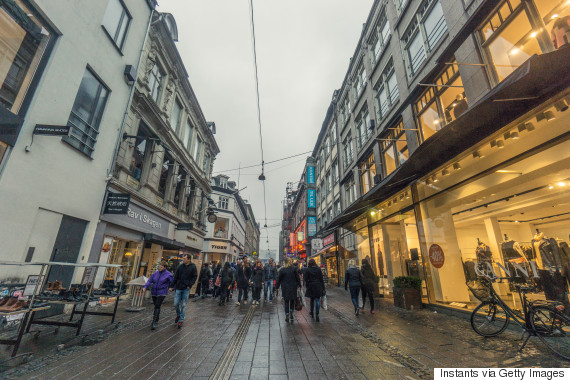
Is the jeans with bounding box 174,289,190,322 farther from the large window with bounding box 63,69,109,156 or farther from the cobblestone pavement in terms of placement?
the large window with bounding box 63,69,109,156

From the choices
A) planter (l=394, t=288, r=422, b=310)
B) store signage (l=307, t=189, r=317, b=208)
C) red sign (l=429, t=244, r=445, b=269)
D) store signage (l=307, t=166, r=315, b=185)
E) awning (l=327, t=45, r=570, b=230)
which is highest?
store signage (l=307, t=166, r=315, b=185)

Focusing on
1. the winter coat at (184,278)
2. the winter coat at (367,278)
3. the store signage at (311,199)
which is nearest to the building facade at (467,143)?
the winter coat at (367,278)

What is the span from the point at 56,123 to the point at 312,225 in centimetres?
2977

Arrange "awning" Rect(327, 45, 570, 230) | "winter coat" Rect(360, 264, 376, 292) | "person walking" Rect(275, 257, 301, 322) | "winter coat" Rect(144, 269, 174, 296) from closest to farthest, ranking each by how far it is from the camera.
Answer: "awning" Rect(327, 45, 570, 230) → "winter coat" Rect(144, 269, 174, 296) → "person walking" Rect(275, 257, 301, 322) → "winter coat" Rect(360, 264, 376, 292)

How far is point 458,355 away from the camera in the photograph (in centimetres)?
426

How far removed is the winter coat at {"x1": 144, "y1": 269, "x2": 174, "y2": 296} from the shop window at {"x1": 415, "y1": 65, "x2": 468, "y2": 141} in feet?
33.2

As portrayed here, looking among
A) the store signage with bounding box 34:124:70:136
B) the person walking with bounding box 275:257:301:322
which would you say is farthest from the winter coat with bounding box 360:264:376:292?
the store signage with bounding box 34:124:70:136

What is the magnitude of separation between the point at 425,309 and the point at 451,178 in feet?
16.6

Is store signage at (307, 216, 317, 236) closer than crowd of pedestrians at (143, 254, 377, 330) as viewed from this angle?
No

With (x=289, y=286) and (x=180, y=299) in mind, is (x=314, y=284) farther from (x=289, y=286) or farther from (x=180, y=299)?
(x=180, y=299)

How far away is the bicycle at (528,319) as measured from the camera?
4.09m

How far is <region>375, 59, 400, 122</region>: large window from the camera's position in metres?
13.3

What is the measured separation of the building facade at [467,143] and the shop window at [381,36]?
0.38 feet

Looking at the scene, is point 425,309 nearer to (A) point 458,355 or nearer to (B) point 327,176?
(A) point 458,355
